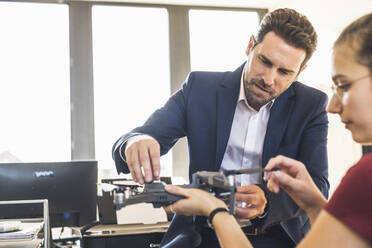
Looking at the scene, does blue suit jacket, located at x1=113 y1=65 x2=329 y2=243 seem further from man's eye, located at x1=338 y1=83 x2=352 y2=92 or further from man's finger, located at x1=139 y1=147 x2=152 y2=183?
man's eye, located at x1=338 y1=83 x2=352 y2=92

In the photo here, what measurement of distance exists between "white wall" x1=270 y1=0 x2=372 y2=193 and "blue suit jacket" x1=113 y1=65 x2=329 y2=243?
1.66 metres

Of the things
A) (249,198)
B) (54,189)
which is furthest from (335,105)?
(54,189)

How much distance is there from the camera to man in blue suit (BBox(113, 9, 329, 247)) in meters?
1.39

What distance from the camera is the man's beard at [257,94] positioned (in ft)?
4.75

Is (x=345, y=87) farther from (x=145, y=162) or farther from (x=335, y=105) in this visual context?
(x=145, y=162)

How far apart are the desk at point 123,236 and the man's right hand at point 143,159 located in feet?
3.57

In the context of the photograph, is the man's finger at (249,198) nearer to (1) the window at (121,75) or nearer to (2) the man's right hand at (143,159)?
(2) the man's right hand at (143,159)

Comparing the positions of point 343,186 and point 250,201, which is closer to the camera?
point 343,186

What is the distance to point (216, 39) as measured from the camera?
484 cm

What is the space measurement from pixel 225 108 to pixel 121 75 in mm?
3161

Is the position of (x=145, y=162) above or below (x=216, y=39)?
below

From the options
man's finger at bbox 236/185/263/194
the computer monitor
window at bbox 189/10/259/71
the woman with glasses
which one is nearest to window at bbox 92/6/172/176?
window at bbox 189/10/259/71

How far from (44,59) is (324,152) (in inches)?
140

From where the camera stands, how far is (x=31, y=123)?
4.30 meters
